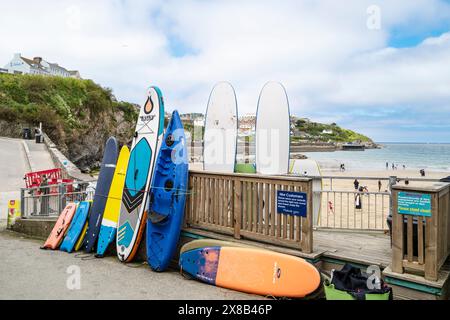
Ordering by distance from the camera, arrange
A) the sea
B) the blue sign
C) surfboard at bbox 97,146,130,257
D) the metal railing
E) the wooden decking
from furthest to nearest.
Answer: the sea < the metal railing < surfboard at bbox 97,146,130,257 < the blue sign < the wooden decking

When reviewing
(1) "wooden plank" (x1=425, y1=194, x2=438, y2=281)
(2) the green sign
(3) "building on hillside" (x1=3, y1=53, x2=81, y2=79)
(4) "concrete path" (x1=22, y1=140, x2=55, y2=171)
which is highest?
(3) "building on hillside" (x1=3, y1=53, x2=81, y2=79)

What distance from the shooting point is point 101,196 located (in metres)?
6.34

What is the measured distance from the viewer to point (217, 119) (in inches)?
275

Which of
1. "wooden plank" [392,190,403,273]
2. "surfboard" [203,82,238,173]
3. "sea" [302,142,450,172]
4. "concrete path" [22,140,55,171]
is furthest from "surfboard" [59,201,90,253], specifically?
"sea" [302,142,450,172]

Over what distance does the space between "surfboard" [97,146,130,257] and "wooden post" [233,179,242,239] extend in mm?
2441

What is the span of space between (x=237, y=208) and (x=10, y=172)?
16.0 meters

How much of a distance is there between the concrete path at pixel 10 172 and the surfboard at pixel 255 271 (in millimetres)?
7153

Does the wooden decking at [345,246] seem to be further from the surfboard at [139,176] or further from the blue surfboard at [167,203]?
the surfboard at [139,176]

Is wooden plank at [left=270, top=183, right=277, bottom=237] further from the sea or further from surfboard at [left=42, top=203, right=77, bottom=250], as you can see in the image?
the sea

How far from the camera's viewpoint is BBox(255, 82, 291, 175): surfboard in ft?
20.9

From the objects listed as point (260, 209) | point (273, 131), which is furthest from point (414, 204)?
point (273, 131)

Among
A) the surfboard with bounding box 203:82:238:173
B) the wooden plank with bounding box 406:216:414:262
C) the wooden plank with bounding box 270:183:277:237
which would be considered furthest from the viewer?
the surfboard with bounding box 203:82:238:173
